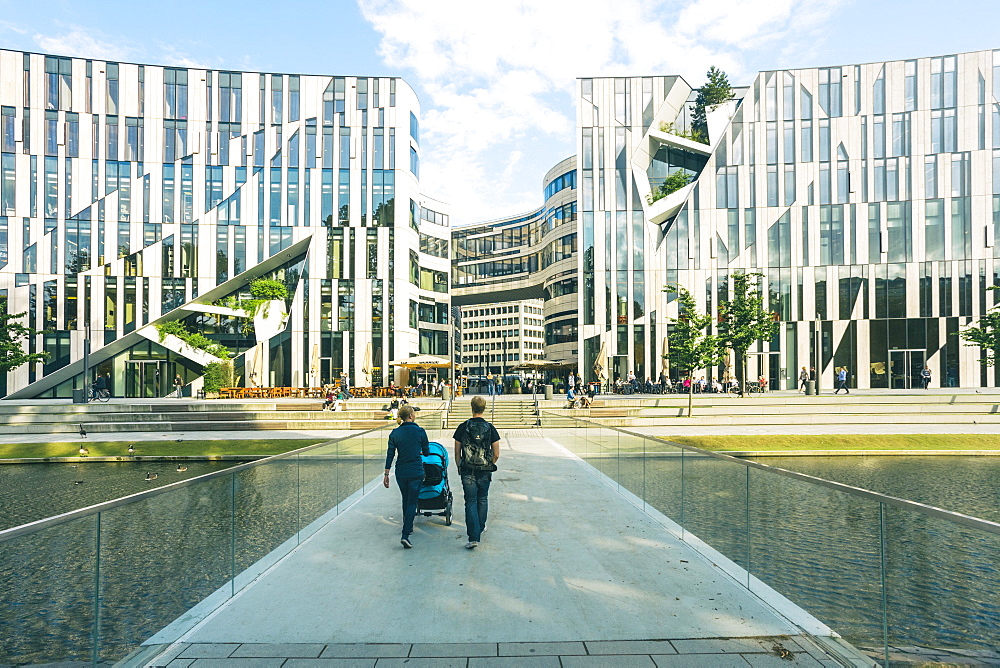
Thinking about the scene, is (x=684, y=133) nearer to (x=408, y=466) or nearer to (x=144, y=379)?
(x=144, y=379)

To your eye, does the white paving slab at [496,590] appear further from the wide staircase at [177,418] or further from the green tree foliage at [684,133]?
the green tree foliage at [684,133]

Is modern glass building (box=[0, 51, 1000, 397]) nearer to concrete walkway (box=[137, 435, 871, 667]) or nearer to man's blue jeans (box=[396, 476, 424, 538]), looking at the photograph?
man's blue jeans (box=[396, 476, 424, 538])

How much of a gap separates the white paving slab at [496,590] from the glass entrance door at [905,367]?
4324 cm

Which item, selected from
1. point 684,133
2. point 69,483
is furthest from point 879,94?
point 69,483

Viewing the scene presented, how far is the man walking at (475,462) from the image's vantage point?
6.73 metres

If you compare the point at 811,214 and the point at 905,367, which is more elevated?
the point at 811,214

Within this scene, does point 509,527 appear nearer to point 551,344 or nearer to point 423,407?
point 423,407

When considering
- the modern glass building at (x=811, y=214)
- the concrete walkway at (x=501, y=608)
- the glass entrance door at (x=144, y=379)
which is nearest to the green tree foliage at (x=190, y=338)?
the glass entrance door at (x=144, y=379)

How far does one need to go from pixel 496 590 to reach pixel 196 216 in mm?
46222

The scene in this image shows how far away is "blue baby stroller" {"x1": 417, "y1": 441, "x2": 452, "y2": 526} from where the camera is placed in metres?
7.36

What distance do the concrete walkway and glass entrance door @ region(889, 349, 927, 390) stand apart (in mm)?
43856

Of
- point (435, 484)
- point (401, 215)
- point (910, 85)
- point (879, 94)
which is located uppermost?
point (910, 85)

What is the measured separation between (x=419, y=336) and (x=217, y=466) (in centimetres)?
3402

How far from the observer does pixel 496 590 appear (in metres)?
5.26
